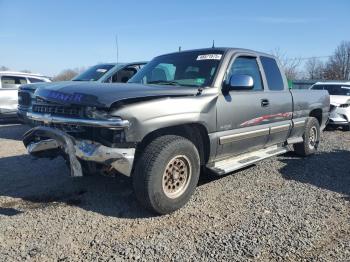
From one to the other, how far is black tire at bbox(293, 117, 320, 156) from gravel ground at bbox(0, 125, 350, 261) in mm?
1032

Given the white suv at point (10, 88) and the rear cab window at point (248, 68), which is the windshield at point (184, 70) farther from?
the white suv at point (10, 88)

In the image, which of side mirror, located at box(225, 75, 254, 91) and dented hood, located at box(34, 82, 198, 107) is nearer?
dented hood, located at box(34, 82, 198, 107)

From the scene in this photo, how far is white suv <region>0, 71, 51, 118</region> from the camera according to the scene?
1255 cm

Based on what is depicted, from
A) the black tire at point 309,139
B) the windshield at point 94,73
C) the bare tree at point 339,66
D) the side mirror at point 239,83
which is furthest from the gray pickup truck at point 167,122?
the bare tree at point 339,66

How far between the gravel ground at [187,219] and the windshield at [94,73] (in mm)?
3889

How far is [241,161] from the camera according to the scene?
530 centimetres

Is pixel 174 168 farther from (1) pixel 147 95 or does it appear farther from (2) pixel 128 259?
(2) pixel 128 259

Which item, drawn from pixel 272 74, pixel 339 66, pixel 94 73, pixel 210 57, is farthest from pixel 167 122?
pixel 339 66

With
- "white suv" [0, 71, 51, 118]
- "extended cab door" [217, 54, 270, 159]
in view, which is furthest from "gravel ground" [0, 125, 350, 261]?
"white suv" [0, 71, 51, 118]

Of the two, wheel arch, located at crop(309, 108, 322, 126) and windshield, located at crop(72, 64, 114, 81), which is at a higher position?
windshield, located at crop(72, 64, 114, 81)

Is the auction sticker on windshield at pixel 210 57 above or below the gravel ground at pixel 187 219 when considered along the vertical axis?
above

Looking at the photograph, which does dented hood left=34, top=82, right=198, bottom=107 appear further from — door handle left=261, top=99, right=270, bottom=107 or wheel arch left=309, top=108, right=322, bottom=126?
wheel arch left=309, top=108, right=322, bottom=126

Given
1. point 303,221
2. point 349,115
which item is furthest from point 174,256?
point 349,115

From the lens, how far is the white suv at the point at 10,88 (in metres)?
12.5
